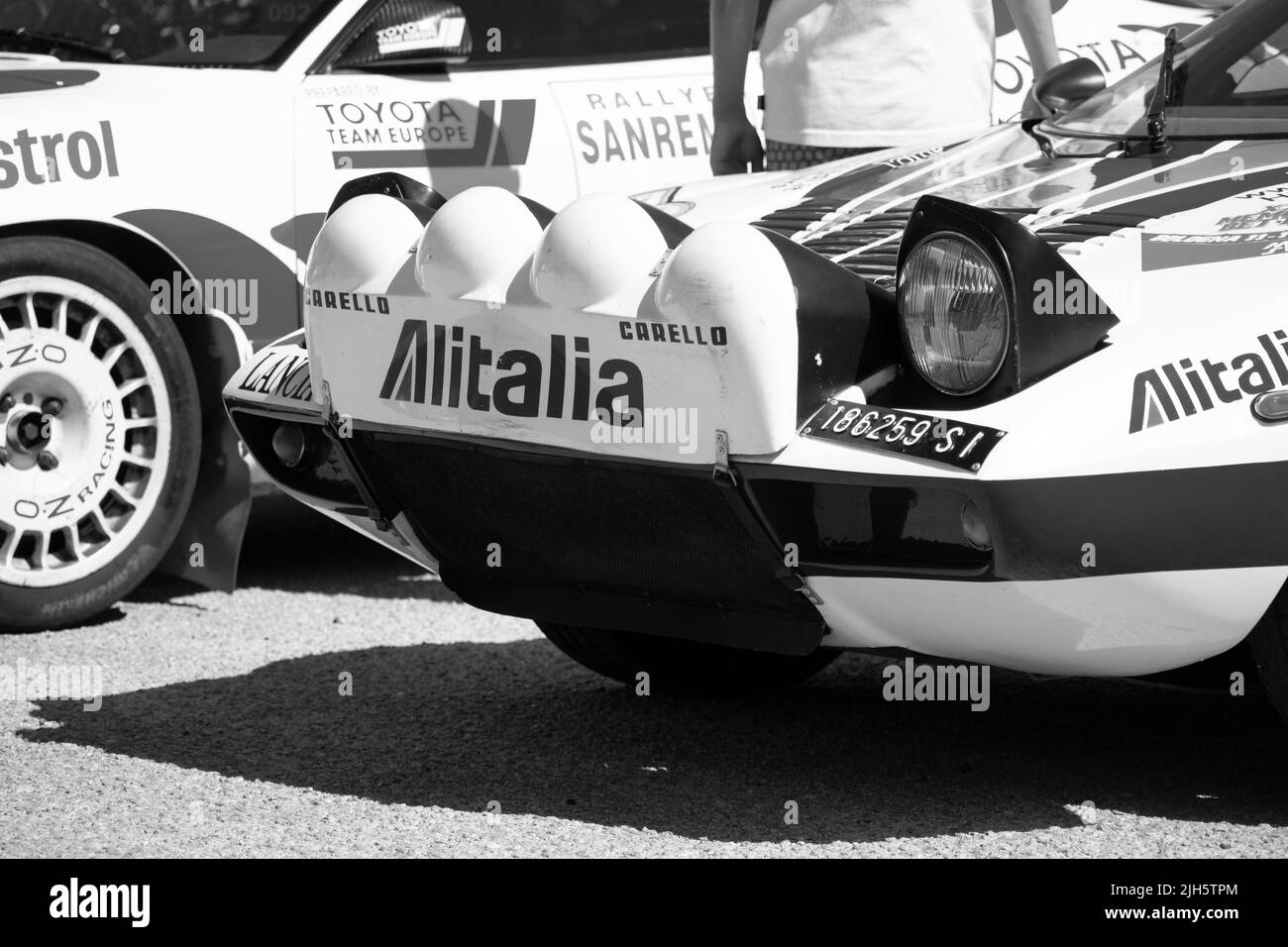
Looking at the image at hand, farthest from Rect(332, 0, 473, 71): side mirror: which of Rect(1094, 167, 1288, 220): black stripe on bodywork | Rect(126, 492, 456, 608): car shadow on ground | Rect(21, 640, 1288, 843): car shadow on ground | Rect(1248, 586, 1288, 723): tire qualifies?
Rect(1248, 586, 1288, 723): tire

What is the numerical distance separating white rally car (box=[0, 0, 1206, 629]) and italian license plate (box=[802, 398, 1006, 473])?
220 centimetres

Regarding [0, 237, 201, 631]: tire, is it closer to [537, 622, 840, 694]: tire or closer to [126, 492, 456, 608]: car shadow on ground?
[126, 492, 456, 608]: car shadow on ground

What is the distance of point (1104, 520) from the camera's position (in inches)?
115

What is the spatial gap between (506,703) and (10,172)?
189cm

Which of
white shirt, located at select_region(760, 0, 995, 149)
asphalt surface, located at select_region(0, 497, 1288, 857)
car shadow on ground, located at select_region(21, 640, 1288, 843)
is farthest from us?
white shirt, located at select_region(760, 0, 995, 149)

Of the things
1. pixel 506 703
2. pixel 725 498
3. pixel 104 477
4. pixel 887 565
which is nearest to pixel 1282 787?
pixel 887 565

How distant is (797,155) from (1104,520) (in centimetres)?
204

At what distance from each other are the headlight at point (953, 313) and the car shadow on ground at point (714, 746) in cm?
88

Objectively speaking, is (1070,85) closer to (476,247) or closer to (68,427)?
(476,247)

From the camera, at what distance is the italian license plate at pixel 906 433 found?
9.56ft

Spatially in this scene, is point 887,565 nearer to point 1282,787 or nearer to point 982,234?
point 982,234

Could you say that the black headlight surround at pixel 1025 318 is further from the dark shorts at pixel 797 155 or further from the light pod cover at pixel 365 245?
the dark shorts at pixel 797 155

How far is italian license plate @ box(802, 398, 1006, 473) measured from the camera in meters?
2.91

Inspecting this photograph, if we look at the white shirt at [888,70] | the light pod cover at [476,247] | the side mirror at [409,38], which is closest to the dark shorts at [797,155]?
the white shirt at [888,70]
